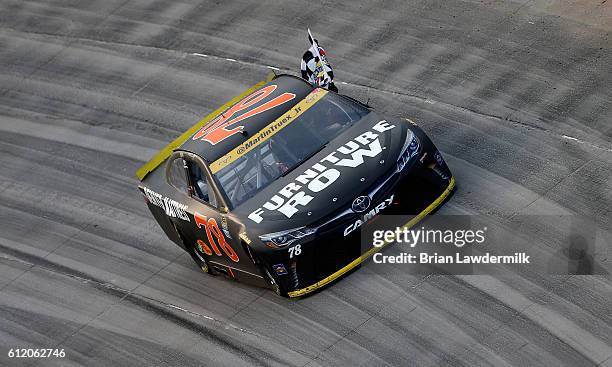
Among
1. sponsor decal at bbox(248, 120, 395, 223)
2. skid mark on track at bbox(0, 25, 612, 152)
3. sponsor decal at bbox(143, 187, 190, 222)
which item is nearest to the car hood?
sponsor decal at bbox(248, 120, 395, 223)

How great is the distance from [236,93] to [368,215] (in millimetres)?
5500

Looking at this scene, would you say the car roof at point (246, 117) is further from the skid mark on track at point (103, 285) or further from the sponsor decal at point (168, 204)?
the skid mark on track at point (103, 285)

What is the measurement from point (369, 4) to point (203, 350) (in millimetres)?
7736

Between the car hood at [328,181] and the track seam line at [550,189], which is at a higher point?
the car hood at [328,181]

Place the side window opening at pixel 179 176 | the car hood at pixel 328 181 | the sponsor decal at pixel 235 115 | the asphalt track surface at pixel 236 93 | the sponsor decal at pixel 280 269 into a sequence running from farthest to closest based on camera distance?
the side window opening at pixel 179 176 < the sponsor decal at pixel 235 115 < the sponsor decal at pixel 280 269 < the car hood at pixel 328 181 < the asphalt track surface at pixel 236 93

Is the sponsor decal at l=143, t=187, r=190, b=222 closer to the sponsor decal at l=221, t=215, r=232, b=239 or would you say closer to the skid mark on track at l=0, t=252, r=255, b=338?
the sponsor decal at l=221, t=215, r=232, b=239

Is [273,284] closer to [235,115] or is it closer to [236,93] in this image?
[235,115]

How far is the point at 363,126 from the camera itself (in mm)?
11859

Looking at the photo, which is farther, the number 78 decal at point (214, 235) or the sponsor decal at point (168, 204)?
the sponsor decal at point (168, 204)

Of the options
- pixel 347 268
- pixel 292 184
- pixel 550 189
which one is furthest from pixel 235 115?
pixel 550 189

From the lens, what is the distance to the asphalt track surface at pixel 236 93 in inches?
423

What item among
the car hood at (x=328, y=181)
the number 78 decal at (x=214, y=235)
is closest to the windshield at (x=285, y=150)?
the car hood at (x=328, y=181)

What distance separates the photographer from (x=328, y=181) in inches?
440

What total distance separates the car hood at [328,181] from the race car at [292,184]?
0.04ft
